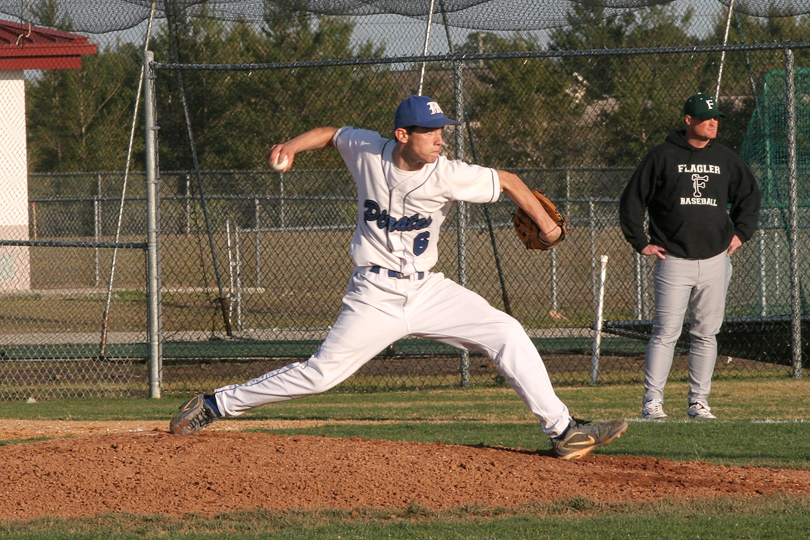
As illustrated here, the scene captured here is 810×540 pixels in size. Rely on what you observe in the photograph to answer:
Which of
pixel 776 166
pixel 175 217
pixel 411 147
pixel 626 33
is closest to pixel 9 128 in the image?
pixel 175 217

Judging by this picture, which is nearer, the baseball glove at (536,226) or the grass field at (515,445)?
the grass field at (515,445)

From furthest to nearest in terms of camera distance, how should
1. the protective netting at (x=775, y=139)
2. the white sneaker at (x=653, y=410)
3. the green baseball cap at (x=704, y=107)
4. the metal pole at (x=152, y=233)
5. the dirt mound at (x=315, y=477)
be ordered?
the protective netting at (x=775, y=139) → the metal pole at (x=152, y=233) → the white sneaker at (x=653, y=410) → the green baseball cap at (x=704, y=107) → the dirt mound at (x=315, y=477)

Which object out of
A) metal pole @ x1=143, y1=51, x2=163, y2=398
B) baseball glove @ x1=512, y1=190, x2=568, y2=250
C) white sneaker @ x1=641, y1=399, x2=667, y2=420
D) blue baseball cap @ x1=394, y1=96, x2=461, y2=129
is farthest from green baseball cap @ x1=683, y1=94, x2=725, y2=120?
metal pole @ x1=143, y1=51, x2=163, y2=398

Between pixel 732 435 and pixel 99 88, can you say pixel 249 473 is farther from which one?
pixel 99 88

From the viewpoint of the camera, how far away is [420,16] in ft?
40.3

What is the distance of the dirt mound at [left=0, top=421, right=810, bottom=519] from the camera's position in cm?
451

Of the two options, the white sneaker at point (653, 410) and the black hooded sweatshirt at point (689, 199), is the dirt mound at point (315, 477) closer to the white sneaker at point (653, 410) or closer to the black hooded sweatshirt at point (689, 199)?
the white sneaker at point (653, 410)

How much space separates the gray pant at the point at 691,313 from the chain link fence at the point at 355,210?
2.39 metres

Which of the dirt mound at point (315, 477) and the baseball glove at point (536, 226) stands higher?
the baseball glove at point (536, 226)

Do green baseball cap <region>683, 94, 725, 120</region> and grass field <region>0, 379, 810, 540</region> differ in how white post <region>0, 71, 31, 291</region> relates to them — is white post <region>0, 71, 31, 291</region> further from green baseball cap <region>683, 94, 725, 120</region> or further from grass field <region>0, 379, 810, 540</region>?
green baseball cap <region>683, 94, 725, 120</region>

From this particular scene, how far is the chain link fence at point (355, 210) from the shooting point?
10375mm

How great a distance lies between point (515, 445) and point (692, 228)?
6.83 ft

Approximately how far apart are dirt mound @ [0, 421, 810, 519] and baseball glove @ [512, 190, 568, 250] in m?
1.11

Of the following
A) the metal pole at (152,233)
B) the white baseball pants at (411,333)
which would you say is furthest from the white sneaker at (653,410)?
the metal pole at (152,233)
